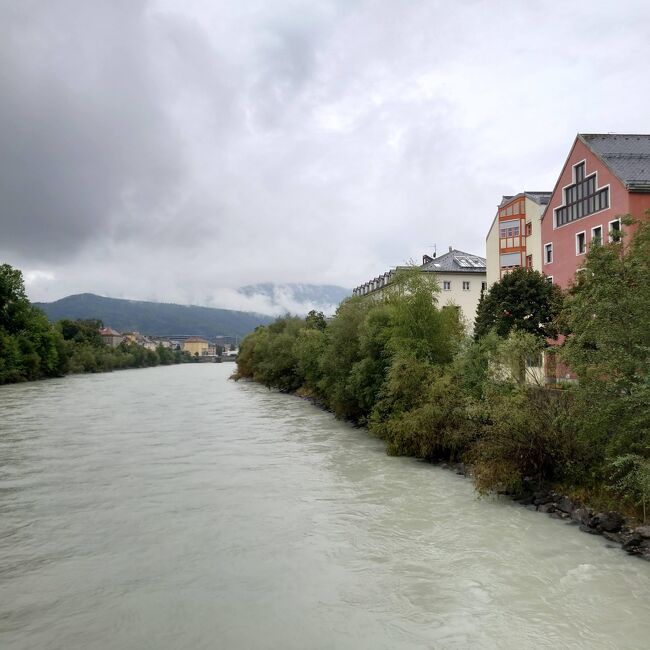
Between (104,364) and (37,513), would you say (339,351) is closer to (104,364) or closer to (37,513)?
(37,513)

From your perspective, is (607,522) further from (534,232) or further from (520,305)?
(534,232)

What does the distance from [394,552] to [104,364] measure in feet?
362

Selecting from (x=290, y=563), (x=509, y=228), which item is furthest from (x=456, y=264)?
(x=290, y=563)

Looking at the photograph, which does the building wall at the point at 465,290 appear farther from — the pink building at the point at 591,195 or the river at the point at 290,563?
the river at the point at 290,563

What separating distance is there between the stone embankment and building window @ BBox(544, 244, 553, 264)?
27109mm

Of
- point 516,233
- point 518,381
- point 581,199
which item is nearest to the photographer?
point 518,381

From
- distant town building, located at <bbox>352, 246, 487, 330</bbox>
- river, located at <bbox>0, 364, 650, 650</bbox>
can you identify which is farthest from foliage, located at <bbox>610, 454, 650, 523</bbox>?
distant town building, located at <bbox>352, 246, 487, 330</bbox>

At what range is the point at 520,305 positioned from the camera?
32844mm

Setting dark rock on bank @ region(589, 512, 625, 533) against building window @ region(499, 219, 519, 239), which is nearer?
dark rock on bank @ region(589, 512, 625, 533)

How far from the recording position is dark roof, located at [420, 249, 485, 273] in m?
67.9

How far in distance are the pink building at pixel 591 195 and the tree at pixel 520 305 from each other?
214cm

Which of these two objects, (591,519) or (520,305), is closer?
(591,519)

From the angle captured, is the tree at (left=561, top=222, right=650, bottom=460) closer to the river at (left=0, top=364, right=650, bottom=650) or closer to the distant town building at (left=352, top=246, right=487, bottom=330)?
the river at (left=0, top=364, right=650, bottom=650)

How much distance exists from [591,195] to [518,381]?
829 inches
